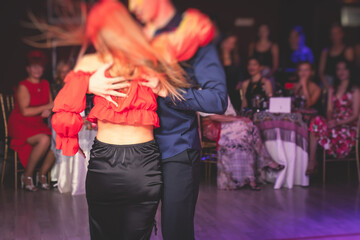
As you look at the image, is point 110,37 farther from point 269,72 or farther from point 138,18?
point 269,72

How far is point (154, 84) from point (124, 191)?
37cm

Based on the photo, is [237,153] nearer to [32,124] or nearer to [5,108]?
[32,124]

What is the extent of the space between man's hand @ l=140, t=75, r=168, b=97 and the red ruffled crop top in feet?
0.12

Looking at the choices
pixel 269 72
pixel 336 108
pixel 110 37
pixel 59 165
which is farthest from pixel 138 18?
pixel 269 72

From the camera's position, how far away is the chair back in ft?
13.1

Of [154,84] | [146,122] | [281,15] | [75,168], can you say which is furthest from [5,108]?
[281,15]

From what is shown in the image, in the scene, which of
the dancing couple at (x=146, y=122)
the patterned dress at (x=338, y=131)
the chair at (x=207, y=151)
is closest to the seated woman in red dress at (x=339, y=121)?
the patterned dress at (x=338, y=131)

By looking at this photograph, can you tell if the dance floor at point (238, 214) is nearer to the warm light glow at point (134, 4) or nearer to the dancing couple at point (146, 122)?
the dancing couple at point (146, 122)

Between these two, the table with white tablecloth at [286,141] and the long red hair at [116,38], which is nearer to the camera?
the long red hair at [116,38]

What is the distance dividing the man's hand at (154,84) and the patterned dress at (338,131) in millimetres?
3284

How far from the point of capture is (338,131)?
168 inches

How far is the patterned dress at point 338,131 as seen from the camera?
13.4 ft

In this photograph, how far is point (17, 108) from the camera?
3971mm

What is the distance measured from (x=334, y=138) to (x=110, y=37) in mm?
3896
